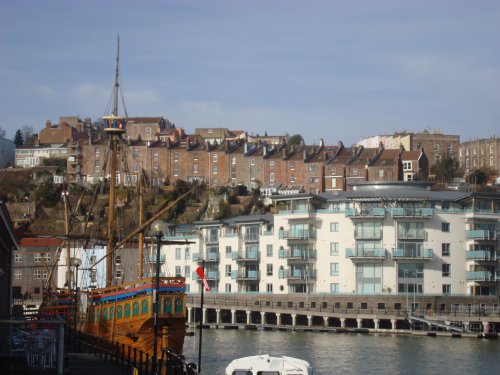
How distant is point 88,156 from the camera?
173250mm

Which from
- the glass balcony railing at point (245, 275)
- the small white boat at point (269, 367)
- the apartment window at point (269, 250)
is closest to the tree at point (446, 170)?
the apartment window at point (269, 250)

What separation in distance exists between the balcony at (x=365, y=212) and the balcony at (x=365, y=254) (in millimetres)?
3399

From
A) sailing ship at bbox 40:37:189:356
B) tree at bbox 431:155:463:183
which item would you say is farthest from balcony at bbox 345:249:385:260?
tree at bbox 431:155:463:183

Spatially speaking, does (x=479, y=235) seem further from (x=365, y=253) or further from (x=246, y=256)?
(x=246, y=256)

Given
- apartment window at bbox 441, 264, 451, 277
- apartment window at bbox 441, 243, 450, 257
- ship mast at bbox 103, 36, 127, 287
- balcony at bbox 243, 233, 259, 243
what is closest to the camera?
ship mast at bbox 103, 36, 127, 287

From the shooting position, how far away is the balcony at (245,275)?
108125 millimetres

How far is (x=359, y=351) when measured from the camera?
73.7 metres

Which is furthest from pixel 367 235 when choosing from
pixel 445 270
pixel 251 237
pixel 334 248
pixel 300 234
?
pixel 251 237

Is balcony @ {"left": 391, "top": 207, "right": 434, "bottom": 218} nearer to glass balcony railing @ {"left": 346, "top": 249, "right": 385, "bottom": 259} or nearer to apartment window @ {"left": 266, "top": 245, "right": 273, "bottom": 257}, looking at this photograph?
glass balcony railing @ {"left": 346, "top": 249, "right": 385, "bottom": 259}

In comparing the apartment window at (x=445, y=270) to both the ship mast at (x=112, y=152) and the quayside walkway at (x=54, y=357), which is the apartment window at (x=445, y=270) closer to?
the ship mast at (x=112, y=152)

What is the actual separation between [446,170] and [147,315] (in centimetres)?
11744

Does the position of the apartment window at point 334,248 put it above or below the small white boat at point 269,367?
above

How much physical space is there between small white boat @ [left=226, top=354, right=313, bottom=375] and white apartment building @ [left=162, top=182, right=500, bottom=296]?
55.8m

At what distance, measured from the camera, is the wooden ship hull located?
2260 inches
